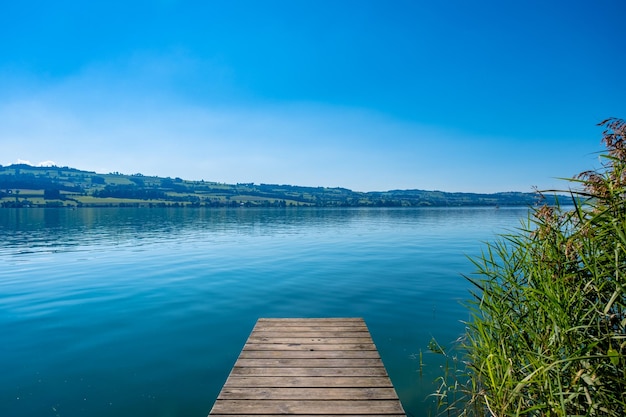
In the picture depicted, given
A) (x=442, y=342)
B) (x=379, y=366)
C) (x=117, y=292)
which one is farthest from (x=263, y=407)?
(x=117, y=292)

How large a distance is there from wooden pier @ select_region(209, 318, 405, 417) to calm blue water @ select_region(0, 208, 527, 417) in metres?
1.50

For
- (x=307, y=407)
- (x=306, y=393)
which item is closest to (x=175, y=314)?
(x=306, y=393)

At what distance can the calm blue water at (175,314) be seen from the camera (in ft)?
24.4

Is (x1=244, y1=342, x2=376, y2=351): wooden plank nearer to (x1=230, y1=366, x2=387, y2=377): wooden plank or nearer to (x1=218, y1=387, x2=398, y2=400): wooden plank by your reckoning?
(x1=230, y1=366, x2=387, y2=377): wooden plank

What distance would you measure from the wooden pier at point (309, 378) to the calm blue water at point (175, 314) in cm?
150

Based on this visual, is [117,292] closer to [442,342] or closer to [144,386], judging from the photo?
[144,386]

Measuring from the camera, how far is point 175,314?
41.6ft

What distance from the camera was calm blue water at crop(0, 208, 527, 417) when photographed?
743 cm

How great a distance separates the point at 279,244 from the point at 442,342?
24242 mm

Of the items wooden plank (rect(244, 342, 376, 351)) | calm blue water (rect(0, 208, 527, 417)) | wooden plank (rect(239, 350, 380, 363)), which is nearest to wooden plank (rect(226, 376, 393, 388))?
wooden plank (rect(239, 350, 380, 363))

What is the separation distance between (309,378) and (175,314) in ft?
28.7

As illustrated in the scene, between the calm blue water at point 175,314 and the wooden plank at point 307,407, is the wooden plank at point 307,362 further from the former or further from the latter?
the calm blue water at point 175,314

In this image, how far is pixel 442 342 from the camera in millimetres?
10094

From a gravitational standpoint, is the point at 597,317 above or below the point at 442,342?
above
